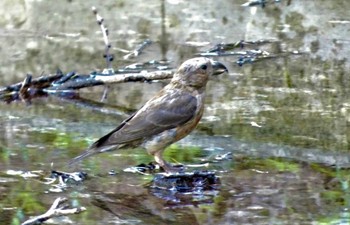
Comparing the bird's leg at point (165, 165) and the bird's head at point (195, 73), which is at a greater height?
the bird's head at point (195, 73)

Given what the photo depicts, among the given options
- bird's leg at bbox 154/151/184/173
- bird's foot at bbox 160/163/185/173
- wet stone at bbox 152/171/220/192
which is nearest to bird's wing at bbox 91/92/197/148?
bird's leg at bbox 154/151/184/173

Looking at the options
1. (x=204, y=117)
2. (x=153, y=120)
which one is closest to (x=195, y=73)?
(x=153, y=120)

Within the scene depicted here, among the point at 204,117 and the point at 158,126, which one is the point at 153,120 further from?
the point at 204,117

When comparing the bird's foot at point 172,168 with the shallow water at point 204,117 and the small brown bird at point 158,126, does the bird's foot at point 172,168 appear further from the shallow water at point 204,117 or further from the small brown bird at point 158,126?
the shallow water at point 204,117

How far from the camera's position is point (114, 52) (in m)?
10.6

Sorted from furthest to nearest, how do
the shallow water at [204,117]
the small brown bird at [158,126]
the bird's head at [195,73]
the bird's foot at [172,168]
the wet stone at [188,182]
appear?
the bird's head at [195,73], the small brown bird at [158,126], the bird's foot at [172,168], the wet stone at [188,182], the shallow water at [204,117]

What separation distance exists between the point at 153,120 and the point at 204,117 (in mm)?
1288

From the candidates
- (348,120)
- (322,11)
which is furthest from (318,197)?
(322,11)

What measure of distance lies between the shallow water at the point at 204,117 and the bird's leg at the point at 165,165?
0.46 ft

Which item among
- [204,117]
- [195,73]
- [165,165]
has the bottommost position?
[204,117]

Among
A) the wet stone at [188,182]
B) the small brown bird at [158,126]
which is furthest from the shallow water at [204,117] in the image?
the small brown bird at [158,126]

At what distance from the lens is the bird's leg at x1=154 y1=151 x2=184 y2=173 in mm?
6375

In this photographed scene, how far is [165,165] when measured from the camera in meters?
6.43

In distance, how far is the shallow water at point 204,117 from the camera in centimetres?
576
